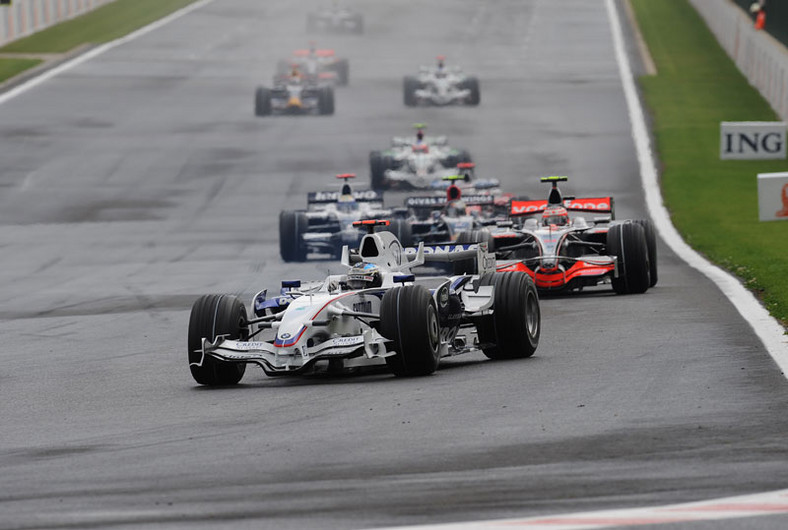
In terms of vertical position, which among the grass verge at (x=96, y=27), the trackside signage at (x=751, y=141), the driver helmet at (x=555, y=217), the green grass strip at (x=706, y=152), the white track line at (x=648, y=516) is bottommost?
the green grass strip at (x=706, y=152)

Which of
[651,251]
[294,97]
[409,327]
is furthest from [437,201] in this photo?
[294,97]

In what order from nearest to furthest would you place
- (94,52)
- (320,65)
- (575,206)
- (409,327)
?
(409,327)
(575,206)
(320,65)
(94,52)

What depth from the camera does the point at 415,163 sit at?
39844 millimetres

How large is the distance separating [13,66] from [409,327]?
169ft

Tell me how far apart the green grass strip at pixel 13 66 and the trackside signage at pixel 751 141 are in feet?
123

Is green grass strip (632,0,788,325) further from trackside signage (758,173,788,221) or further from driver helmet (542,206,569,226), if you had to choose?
driver helmet (542,206,569,226)

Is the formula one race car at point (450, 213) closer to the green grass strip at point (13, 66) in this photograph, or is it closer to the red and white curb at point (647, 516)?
the red and white curb at point (647, 516)

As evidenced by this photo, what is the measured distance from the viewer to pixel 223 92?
59219 mm

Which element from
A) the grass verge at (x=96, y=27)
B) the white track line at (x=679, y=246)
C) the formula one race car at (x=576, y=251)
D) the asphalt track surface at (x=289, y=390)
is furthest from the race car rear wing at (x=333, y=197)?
the grass verge at (x=96, y=27)

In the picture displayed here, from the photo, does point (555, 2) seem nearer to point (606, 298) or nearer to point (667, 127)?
point (667, 127)

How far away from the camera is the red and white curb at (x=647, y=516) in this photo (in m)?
8.25

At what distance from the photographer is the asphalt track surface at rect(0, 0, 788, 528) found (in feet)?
30.5

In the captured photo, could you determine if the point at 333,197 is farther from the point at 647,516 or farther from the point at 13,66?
the point at 13,66

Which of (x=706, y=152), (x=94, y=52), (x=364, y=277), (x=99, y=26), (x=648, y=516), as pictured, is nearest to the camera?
(x=648, y=516)
